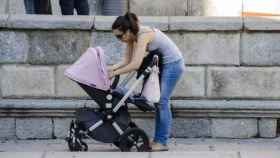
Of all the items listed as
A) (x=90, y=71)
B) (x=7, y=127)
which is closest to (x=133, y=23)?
(x=90, y=71)

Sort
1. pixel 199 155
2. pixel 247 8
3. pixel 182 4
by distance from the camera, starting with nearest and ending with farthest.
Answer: pixel 199 155 → pixel 182 4 → pixel 247 8

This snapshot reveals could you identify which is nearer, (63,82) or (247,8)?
(63,82)

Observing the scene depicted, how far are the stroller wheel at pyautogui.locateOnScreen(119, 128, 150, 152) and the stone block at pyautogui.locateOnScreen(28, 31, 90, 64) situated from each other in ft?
3.72

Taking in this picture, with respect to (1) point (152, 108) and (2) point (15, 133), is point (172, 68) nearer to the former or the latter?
(1) point (152, 108)

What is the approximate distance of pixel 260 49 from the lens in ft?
31.2

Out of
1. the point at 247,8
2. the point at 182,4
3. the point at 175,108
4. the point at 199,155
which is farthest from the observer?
the point at 247,8

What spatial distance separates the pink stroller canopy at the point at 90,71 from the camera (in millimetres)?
8672

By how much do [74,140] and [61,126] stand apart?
0.69 metres

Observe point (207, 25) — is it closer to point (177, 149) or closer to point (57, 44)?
point (177, 149)

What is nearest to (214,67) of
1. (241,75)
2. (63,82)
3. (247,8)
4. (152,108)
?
(241,75)

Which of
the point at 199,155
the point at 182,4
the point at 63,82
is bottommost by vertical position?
the point at 199,155

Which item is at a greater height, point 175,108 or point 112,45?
point 112,45

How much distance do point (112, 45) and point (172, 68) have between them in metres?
0.94

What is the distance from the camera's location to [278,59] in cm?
951
